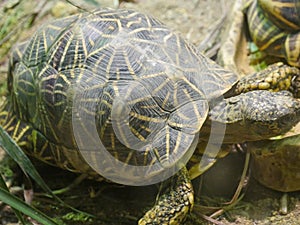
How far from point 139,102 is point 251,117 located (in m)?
0.54

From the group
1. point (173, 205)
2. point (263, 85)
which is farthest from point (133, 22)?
point (173, 205)

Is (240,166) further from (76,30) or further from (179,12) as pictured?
(179,12)

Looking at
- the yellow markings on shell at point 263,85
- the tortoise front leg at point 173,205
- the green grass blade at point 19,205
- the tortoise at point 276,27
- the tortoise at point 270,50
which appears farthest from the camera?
the tortoise at point 276,27

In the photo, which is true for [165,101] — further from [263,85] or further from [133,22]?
[263,85]

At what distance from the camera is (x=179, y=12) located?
4324 mm

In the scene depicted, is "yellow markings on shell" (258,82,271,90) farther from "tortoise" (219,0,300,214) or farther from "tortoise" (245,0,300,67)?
"tortoise" (245,0,300,67)

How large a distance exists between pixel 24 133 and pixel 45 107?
312 millimetres

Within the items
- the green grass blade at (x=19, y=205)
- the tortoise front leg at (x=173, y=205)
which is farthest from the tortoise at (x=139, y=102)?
the green grass blade at (x=19, y=205)

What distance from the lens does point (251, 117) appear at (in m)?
2.45

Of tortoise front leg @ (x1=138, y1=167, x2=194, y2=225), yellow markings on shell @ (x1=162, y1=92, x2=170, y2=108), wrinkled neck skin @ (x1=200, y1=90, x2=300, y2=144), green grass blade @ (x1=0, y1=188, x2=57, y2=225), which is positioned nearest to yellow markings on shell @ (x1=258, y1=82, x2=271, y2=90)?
wrinkled neck skin @ (x1=200, y1=90, x2=300, y2=144)

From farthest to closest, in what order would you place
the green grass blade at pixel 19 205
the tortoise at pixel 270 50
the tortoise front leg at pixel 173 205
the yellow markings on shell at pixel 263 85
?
1. the yellow markings on shell at pixel 263 85
2. the tortoise at pixel 270 50
3. the tortoise front leg at pixel 173 205
4. the green grass blade at pixel 19 205

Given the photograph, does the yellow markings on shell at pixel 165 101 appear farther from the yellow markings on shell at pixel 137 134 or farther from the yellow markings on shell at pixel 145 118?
the yellow markings on shell at pixel 137 134

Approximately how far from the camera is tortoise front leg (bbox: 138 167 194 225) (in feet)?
7.86

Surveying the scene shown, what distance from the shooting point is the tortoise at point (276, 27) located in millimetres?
3229
